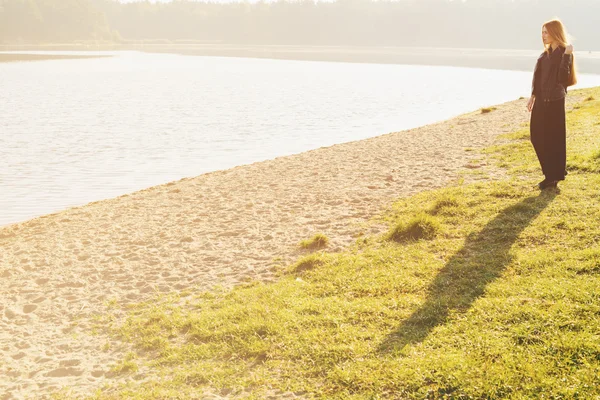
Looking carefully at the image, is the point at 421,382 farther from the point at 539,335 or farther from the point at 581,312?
the point at 581,312

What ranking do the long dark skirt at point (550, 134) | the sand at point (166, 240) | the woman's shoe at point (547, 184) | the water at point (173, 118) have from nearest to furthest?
the sand at point (166, 240) → the long dark skirt at point (550, 134) → the woman's shoe at point (547, 184) → the water at point (173, 118)

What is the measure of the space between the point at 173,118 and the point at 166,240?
68.4ft

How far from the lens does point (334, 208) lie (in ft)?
35.0

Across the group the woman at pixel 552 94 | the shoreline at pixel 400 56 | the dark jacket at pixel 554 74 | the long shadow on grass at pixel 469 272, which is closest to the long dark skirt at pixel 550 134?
the woman at pixel 552 94

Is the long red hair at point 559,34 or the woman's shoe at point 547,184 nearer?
the long red hair at point 559,34

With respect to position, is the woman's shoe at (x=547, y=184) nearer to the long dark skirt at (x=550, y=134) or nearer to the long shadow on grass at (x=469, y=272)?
the long dark skirt at (x=550, y=134)

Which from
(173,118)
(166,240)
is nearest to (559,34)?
(166,240)

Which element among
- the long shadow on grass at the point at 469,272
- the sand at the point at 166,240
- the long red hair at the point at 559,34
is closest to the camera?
the long shadow on grass at the point at 469,272

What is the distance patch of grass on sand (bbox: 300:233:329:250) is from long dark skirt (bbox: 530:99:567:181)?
3.51 m

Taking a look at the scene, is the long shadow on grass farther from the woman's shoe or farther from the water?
the water

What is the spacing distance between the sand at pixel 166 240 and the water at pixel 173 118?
3441 mm

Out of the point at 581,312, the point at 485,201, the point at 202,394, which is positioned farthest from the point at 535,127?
the point at 202,394

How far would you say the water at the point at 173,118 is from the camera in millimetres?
17359

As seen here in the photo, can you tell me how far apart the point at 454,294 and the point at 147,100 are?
33.8 m
